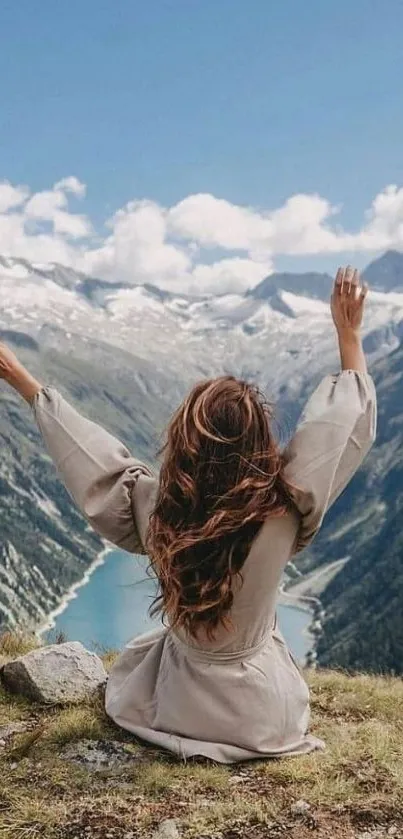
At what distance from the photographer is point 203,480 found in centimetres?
444

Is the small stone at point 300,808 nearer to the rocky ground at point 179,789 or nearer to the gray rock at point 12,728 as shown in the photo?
the rocky ground at point 179,789

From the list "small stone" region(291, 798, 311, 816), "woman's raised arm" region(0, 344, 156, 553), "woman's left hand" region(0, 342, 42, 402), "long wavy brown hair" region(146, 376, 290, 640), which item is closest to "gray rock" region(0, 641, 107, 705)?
"woman's raised arm" region(0, 344, 156, 553)

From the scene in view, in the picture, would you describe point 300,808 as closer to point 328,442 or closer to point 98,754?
point 98,754

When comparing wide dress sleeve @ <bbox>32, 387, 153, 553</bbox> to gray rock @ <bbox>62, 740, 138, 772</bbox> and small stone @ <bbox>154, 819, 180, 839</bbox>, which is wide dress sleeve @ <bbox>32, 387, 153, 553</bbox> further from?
small stone @ <bbox>154, 819, 180, 839</bbox>

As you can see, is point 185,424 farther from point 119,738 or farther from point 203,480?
point 119,738

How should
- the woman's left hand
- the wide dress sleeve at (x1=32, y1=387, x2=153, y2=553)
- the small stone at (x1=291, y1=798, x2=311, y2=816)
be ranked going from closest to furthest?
the small stone at (x1=291, y1=798, x2=311, y2=816) → the wide dress sleeve at (x1=32, y1=387, x2=153, y2=553) → the woman's left hand

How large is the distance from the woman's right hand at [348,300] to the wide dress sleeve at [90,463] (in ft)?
4.82

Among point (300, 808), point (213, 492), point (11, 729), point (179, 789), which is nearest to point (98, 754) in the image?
point (179, 789)

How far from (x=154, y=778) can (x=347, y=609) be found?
604 ft

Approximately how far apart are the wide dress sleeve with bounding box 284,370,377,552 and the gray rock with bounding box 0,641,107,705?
9.58ft

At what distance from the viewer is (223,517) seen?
439 centimetres

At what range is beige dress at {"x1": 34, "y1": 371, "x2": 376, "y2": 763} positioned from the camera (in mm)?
4477

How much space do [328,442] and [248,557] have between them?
80cm

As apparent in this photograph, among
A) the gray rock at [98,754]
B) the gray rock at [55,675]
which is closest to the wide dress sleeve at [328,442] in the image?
the gray rock at [98,754]
